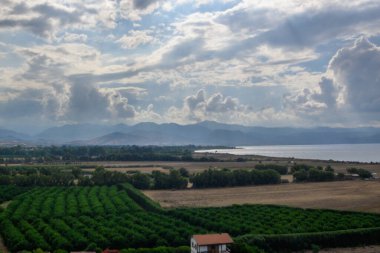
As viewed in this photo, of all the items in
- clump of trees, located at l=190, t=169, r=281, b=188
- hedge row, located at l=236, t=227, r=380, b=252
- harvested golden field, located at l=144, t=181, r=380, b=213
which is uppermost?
clump of trees, located at l=190, t=169, r=281, b=188

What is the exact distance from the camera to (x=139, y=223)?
60312 mm

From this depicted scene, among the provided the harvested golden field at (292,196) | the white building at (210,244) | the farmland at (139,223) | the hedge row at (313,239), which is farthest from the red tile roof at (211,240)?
the harvested golden field at (292,196)

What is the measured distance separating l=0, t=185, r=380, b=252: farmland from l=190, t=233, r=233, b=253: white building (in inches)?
243

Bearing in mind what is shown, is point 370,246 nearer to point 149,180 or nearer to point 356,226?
point 356,226

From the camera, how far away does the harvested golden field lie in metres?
79.4

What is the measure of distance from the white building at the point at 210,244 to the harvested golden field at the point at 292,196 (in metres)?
34.2

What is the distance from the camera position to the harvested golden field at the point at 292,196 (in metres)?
79.4

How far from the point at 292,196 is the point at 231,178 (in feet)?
78.0

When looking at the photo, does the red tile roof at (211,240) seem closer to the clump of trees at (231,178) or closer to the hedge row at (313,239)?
the hedge row at (313,239)

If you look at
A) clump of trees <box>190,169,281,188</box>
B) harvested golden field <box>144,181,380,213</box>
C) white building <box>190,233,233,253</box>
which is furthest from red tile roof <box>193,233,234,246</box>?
clump of trees <box>190,169,281,188</box>

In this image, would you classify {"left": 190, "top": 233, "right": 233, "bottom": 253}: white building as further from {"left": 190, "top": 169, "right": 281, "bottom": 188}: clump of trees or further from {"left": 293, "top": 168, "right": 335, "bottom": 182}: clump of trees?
{"left": 293, "top": 168, "right": 335, "bottom": 182}: clump of trees

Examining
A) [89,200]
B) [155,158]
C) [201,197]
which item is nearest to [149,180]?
[201,197]

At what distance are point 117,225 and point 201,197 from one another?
1358 inches

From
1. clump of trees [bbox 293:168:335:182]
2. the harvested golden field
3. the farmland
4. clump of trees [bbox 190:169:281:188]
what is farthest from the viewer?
clump of trees [bbox 293:168:335:182]
